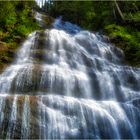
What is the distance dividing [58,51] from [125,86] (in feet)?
14.6

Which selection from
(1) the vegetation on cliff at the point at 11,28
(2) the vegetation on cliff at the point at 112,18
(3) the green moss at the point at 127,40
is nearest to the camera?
(1) the vegetation on cliff at the point at 11,28

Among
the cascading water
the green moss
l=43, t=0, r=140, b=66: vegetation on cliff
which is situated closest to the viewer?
the cascading water

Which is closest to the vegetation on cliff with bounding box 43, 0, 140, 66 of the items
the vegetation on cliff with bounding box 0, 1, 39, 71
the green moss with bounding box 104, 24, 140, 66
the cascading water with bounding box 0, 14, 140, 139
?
the green moss with bounding box 104, 24, 140, 66

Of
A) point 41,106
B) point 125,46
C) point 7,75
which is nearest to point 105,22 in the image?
point 125,46

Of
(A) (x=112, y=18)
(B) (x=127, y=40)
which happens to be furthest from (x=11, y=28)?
(A) (x=112, y=18)

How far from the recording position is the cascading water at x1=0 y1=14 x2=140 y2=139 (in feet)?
42.9

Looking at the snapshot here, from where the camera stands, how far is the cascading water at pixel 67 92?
13062 mm

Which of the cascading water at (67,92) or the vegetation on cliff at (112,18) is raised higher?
the cascading water at (67,92)

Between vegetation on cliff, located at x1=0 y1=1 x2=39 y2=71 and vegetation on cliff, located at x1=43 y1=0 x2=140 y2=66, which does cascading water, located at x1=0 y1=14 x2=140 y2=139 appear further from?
vegetation on cliff, located at x1=43 y1=0 x2=140 y2=66

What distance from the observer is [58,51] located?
65.1 feet

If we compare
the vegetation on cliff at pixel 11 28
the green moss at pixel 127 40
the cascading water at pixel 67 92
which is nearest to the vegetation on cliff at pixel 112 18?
the green moss at pixel 127 40

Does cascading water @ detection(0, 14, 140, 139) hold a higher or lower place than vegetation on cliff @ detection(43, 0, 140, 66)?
higher

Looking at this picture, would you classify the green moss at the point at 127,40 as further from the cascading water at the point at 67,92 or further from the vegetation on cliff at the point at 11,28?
the vegetation on cliff at the point at 11,28

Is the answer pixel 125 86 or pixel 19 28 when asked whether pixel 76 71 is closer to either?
pixel 125 86
